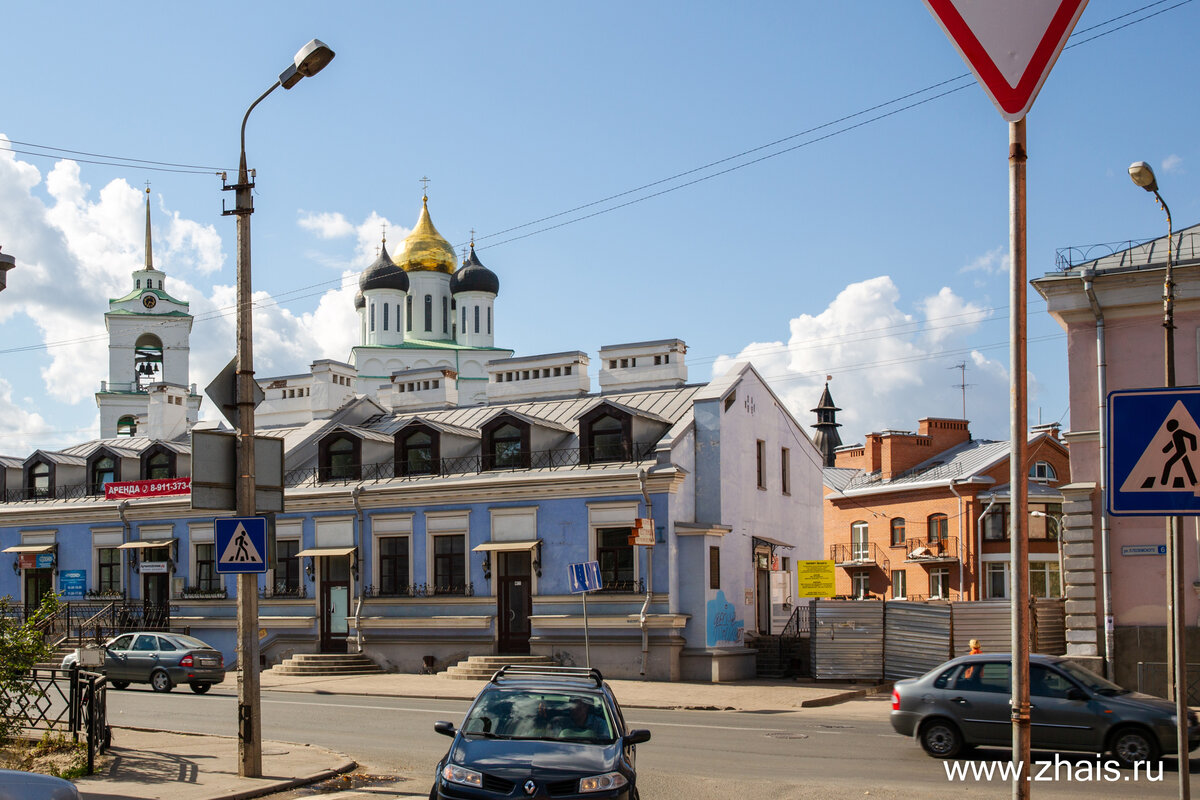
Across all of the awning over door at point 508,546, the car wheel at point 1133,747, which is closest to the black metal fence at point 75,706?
the car wheel at point 1133,747

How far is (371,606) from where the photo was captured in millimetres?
34688

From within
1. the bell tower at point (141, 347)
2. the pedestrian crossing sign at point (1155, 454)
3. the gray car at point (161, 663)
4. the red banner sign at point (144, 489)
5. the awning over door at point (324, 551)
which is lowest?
the gray car at point (161, 663)

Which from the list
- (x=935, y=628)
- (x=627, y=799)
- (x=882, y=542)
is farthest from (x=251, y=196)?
(x=882, y=542)

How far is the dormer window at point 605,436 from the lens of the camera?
32719 mm

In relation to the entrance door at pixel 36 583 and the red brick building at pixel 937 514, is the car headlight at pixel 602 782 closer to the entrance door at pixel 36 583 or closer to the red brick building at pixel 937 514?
the entrance door at pixel 36 583

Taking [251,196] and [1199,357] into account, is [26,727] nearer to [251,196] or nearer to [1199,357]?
[251,196]

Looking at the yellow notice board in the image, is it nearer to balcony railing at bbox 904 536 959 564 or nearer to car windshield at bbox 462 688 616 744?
car windshield at bbox 462 688 616 744

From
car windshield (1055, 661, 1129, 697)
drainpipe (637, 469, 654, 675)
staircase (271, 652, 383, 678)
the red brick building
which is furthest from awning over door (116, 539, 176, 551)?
the red brick building

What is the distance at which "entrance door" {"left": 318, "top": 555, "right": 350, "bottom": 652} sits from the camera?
3556 cm

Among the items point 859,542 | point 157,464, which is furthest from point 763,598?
point 859,542

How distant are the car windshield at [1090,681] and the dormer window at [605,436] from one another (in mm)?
17512

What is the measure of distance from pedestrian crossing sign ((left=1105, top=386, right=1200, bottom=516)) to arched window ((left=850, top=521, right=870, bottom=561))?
55.7 meters

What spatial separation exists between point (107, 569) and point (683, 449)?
20.8 m

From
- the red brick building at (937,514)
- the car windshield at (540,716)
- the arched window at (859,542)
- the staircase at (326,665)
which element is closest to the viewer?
the car windshield at (540,716)
